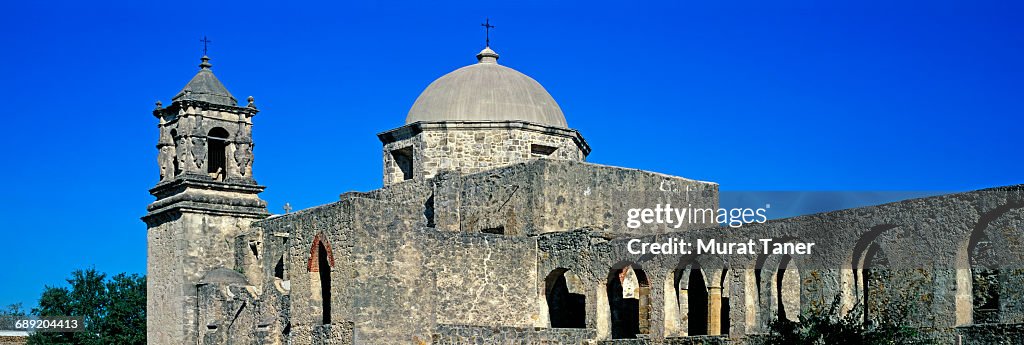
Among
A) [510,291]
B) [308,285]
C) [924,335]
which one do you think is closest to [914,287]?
[924,335]

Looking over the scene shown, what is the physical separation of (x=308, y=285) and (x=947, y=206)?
13723mm

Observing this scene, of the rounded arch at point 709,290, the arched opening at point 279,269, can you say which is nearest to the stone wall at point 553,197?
the rounded arch at point 709,290

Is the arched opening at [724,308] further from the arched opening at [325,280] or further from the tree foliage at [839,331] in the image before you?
the arched opening at [325,280]

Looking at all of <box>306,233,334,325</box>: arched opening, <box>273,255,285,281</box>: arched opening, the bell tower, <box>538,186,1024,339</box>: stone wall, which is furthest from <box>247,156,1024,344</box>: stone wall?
the bell tower

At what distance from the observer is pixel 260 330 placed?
114 ft

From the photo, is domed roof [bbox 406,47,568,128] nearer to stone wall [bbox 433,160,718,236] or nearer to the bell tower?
stone wall [bbox 433,160,718,236]

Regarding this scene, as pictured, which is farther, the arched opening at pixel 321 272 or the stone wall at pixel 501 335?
the arched opening at pixel 321 272

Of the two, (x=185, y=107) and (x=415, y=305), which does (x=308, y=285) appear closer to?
(x=415, y=305)

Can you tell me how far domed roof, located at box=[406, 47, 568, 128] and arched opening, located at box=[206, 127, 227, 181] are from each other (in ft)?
21.6

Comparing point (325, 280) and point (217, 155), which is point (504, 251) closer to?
point (325, 280)

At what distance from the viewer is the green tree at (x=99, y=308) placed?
50375 mm

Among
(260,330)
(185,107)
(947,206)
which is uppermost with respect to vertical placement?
(185,107)

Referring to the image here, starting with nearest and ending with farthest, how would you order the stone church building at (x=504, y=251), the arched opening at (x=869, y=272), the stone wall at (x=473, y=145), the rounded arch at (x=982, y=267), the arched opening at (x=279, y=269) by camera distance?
1. the rounded arch at (x=982, y=267)
2. the stone church building at (x=504, y=251)
3. the arched opening at (x=869, y=272)
4. the arched opening at (x=279, y=269)
5. the stone wall at (x=473, y=145)

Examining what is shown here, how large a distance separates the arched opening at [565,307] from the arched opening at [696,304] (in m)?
2.40
